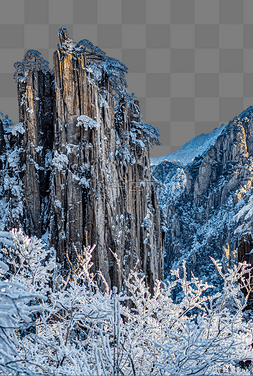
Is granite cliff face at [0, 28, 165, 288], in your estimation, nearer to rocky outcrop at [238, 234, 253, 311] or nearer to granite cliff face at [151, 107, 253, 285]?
rocky outcrop at [238, 234, 253, 311]

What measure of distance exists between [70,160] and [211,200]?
220 ft

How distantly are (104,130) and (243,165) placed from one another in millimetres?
65090

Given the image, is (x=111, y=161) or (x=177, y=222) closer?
(x=111, y=161)

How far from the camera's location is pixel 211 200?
241 feet

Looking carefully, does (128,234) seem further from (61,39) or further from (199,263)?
(199,263)

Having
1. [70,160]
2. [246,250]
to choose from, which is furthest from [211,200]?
[246,250]

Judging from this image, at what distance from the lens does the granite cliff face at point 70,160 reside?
47.5 feet

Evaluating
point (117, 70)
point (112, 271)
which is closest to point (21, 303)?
point (112, 271)

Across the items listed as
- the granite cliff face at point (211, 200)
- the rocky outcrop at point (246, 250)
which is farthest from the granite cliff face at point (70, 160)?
the granite cliff face at point (211, 200)

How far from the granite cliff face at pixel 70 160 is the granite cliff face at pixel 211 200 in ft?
170

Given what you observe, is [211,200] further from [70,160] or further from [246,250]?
[246,250]

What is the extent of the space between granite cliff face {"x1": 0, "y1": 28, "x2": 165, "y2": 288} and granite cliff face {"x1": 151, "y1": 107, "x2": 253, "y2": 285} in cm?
5196

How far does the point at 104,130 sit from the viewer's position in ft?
53.8

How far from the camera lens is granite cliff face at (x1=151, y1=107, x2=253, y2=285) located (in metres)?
64.2
